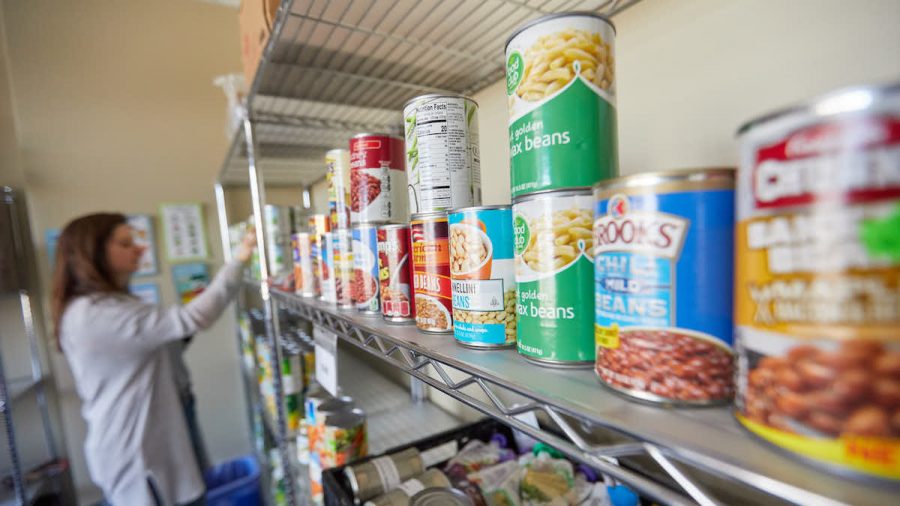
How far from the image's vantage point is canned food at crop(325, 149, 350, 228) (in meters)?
0.79

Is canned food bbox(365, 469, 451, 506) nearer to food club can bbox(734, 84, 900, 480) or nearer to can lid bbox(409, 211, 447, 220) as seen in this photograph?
can lid bbox(409, 211, 447, 220)

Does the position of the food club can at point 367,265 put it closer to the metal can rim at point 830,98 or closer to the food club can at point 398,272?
the food club can at point 398,272

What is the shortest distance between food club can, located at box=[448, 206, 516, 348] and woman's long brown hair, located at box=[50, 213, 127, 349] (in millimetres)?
1734

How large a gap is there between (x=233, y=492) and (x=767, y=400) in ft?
8.40

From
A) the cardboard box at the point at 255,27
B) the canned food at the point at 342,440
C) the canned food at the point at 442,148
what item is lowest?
the canned food at the point at 342,440

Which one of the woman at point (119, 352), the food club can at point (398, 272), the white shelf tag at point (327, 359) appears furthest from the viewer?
the woman at point (119, 352)

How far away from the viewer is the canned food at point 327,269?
33.3 inches

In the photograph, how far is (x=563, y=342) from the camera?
387 mm

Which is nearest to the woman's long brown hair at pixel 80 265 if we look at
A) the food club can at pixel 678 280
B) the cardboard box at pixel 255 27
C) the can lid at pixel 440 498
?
the cardboard box at pixel 255 27

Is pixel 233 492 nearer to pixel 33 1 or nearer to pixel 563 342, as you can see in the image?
pixel 563 342

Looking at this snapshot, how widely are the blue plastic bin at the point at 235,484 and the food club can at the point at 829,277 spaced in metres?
2.54

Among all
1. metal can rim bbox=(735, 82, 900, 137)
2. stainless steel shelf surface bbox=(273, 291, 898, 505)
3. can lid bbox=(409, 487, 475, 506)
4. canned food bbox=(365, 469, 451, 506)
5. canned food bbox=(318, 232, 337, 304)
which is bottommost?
canned food bbox=(365, 469, 451, 506)

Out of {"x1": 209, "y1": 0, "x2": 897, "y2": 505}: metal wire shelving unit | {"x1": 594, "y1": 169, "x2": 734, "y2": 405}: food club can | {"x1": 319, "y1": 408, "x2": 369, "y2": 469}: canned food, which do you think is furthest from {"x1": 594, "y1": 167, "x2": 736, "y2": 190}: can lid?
{"x1": 319, "y1": 408, "x2": 369, "y2": 469}: canned food

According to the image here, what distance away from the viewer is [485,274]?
47cm
